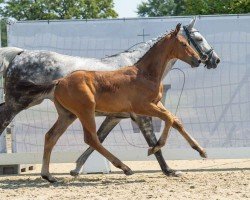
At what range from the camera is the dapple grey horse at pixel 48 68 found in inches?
330

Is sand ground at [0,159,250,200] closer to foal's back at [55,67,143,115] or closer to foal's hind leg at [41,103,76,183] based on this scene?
foal's hind leg at [41,103,76,183]

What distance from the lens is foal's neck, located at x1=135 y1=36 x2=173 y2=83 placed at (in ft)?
25.9

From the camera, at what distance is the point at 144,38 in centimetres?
1007

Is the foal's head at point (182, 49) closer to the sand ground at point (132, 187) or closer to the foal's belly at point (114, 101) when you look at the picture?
the foal's belly at point (114, 101)

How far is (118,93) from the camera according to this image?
7664mm

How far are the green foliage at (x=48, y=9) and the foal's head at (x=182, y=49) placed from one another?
34.0 metres

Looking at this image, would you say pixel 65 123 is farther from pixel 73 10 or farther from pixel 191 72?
pixel 73 10

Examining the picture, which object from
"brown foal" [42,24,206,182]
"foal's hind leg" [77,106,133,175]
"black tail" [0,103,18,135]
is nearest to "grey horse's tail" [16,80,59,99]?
"brown foal" [42,24,206,182]

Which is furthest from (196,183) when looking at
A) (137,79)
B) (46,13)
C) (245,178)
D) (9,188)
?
(46,13)

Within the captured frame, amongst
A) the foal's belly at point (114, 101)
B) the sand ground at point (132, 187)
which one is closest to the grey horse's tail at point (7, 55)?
the sand ground at point (132, 187)

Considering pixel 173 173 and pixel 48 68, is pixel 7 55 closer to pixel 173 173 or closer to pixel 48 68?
pixel 48 68

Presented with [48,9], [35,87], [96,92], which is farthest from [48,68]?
[48,9]

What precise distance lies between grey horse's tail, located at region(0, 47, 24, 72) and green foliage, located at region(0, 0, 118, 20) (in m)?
32.8

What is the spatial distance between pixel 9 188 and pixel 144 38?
11.7ft
